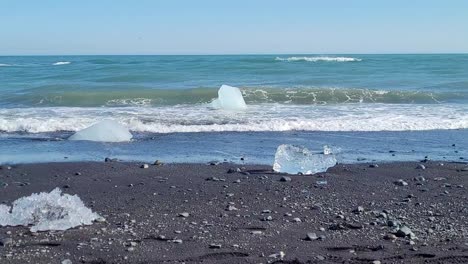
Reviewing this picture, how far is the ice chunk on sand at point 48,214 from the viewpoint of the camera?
201 inches

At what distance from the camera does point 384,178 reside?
7.36 meters

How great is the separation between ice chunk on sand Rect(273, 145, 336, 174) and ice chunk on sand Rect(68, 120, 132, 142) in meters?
3.54

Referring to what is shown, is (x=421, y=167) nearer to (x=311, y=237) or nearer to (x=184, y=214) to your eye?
(x=311, y=237)

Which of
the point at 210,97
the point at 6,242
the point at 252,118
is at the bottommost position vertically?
the point at 210,97

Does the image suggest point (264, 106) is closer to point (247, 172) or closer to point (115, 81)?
point (247, 172)

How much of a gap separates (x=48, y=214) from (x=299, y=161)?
376cm

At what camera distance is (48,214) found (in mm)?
5230

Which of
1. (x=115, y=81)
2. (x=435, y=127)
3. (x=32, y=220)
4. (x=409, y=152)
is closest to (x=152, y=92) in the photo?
(x=115, y=81)

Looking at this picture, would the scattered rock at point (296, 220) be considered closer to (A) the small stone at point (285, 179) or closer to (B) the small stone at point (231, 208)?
(B) the small stone at point (231, 208)

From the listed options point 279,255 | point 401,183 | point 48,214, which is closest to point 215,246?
point 279,255

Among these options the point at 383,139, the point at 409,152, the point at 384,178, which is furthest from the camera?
the point at 383,139

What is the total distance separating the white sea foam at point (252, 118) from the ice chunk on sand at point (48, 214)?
246 inches

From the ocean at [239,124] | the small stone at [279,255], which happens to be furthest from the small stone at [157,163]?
the small stone at [279,255]

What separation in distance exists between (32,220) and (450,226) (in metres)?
3.83
